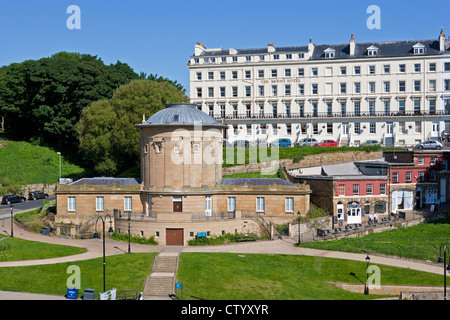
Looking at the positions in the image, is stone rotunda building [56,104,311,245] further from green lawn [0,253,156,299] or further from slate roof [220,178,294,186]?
green lawn [0,253,156,299]

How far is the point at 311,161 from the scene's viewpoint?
7225 cm

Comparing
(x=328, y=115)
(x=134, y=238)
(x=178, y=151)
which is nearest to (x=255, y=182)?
(x=178, y=151)

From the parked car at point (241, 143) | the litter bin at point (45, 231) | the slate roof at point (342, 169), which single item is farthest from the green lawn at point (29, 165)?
the slate roof at point (342, 169)

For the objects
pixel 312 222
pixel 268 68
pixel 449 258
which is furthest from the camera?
pixel 268 68

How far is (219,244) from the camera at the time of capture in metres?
53.8

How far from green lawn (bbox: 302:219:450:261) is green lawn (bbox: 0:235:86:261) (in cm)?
2325

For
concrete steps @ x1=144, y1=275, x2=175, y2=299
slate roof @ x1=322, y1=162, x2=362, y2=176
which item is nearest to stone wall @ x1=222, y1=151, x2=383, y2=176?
slate roof @ x1=322, y1=162, x2=362, y2=176

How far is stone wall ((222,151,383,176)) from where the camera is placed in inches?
2788

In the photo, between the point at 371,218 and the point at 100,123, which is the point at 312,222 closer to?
the point at 371,218

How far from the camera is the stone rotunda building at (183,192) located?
57031 millimetres
